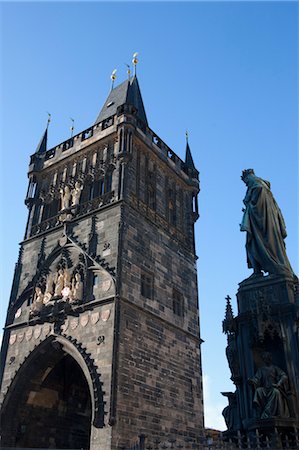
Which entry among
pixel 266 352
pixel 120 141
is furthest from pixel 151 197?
pixel 266 352

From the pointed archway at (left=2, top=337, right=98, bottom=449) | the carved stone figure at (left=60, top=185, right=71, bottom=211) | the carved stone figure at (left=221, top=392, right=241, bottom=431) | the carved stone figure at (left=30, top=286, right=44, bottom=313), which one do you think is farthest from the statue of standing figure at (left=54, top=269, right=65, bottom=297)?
the carved stone figure at (left=221, top=392, right=241, bottom=431)

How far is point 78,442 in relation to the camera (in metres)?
18.5

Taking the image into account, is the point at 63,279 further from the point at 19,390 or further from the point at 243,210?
the point at 243,210

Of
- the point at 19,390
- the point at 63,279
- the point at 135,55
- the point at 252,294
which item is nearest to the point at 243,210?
the point at 252,294

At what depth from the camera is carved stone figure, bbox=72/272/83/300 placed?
1738 cm

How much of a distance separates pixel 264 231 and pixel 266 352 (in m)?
2.38

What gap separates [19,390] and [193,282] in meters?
9.18

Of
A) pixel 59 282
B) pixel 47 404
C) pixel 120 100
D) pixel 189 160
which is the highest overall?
pixel 120 100

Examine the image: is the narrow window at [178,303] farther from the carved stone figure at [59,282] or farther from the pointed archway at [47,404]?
the carved stone figure at [59,282]

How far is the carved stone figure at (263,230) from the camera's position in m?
8.27

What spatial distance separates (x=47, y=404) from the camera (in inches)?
704

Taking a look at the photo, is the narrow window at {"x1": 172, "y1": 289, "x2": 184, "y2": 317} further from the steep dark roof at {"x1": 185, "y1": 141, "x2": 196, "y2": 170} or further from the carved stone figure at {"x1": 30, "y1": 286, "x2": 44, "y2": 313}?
the steep dark roof at {"x1": 185, "y1": 141, "x2": 196, "y2": 170}

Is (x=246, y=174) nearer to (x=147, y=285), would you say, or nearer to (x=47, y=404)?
(x=147, y=285)

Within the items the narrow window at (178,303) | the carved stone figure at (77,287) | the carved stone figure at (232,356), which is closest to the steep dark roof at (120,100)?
the narrow window at (178,303)
